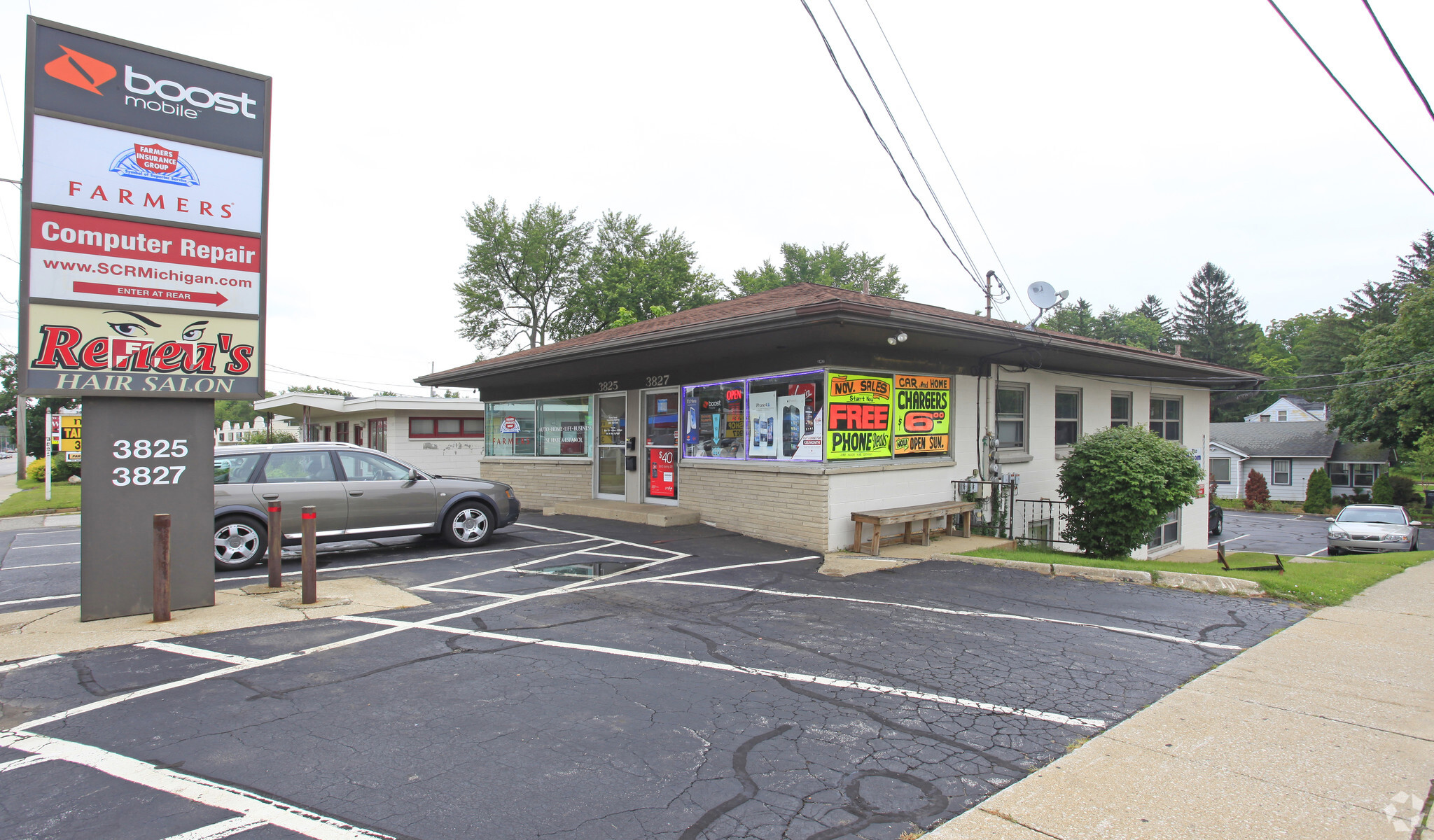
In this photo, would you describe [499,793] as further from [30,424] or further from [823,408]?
[30,424]

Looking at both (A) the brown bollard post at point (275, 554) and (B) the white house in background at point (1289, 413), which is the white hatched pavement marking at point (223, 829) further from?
(B) the white house in background at point (1289, 413)

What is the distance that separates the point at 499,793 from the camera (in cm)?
341

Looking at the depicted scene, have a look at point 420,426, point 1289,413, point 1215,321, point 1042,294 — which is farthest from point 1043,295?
point 1215,321

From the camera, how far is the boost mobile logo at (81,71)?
638 centimetres

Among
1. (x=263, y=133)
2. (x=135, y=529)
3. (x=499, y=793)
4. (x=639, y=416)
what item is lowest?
(x=499, y=793)

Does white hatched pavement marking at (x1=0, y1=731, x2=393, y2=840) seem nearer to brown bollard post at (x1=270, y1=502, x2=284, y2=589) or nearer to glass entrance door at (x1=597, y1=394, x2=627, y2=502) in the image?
brown bollard post at (x1=270, y1=502, x2=284, y2=589)

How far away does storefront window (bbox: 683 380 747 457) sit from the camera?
11.9m

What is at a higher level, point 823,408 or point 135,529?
point 823,408

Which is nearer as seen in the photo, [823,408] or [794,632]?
[794,632]

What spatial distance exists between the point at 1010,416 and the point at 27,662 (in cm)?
1345

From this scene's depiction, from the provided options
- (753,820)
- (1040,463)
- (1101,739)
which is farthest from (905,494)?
(753,820)

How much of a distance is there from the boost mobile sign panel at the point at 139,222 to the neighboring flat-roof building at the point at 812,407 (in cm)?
572

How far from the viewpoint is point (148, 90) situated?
6797 millimetres

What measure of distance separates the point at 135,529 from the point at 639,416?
835 cm
